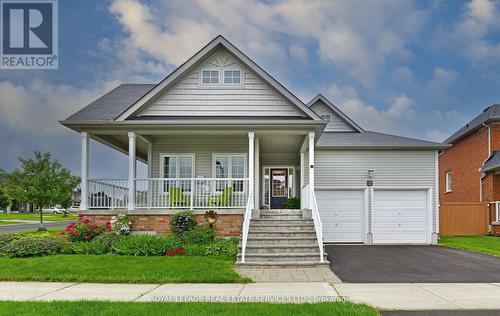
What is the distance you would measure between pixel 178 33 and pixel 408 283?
48.6 feet

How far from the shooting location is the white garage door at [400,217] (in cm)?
1719

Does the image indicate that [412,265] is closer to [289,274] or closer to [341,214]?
[289,274]

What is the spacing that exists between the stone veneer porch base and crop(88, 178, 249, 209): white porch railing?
1.76 feet

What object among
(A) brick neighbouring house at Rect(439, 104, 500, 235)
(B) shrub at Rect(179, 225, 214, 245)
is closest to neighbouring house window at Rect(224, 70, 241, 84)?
(B) shrub at Rect(179, 225, 214, 245)

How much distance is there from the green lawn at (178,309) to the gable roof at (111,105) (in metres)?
8.54

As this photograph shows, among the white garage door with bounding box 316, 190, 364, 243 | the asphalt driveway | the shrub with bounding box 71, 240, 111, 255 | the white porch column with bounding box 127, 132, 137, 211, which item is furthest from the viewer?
the white garage door with bounding box 316, 190, 364, 243

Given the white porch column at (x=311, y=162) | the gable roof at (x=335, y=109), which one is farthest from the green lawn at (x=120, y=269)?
the gable roof at (x=335, y=109)

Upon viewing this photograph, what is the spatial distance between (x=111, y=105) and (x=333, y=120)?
10.8m

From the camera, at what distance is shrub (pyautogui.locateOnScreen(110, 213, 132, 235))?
44.0 ft

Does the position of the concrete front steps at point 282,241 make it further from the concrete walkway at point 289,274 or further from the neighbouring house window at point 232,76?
the neighbouring house window at point 232,76

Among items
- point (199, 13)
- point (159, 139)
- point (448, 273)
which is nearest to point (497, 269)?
point (448, 273)

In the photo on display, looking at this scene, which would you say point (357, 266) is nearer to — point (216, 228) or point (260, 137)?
point (216, 228)

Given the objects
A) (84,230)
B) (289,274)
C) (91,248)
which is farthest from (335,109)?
(91,248)

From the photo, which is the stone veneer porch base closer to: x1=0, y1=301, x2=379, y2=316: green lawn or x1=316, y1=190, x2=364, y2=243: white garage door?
x1=316, y1=190, x2=364, y2=243: white garage door
